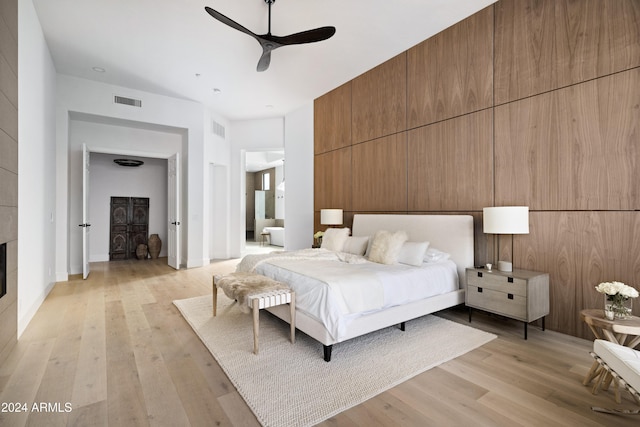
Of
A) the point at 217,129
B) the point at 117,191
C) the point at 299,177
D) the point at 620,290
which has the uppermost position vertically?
the point at 217,129

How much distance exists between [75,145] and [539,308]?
7760 mm

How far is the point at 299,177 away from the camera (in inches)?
262

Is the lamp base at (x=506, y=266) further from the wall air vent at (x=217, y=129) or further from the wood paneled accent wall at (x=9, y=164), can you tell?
the wall air vent at (x=217, y=129)

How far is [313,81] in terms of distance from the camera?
17.8 ft

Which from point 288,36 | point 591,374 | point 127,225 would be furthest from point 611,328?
point 127,225

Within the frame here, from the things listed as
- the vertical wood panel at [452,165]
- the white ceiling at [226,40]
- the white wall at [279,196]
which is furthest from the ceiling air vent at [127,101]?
the white wall at [279,196]

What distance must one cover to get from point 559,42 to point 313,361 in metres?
3.69

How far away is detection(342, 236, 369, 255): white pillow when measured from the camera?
415cm

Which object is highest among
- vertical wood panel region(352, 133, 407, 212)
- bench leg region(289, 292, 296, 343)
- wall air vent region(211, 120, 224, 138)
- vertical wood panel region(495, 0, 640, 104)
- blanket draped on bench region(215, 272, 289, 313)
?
wall air vent region(211, 120, 224, 138)

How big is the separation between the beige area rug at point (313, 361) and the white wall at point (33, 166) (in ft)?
5.75

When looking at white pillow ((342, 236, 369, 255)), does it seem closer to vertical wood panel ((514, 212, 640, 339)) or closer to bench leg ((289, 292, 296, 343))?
bench leg ((289, 292, 296, 343))

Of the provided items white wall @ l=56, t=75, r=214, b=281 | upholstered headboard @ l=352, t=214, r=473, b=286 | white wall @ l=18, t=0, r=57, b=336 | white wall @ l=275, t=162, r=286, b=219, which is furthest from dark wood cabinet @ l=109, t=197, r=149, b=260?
upholstered headboard @ l=352, t=214, r=473, b=286

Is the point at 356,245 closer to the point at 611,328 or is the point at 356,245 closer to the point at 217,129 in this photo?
the point at 611,328

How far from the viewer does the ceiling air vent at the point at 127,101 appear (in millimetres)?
5690
